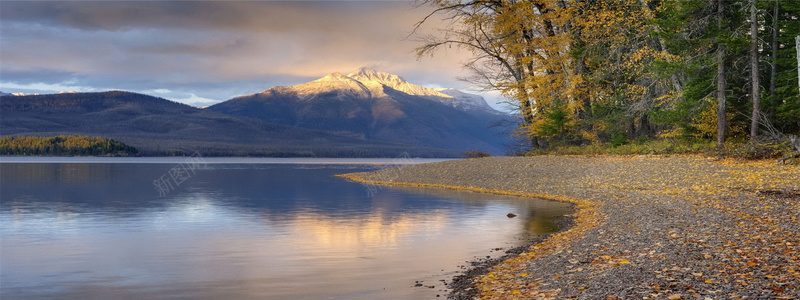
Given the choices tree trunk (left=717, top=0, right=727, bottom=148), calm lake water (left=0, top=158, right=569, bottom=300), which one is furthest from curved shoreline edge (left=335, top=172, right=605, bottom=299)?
tree trunk (left=717, top=0, right=727, bottom=148)

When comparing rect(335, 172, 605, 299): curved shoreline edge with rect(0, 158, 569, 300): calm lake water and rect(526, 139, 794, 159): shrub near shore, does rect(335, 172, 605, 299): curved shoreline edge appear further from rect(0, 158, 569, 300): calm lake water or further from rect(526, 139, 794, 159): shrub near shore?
rect(526, 139, 794, 159): shrub near shore

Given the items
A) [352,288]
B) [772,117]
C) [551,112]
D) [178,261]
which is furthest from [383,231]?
[551,112]

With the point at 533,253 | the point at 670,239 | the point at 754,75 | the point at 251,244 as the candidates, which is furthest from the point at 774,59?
the point at 251,244

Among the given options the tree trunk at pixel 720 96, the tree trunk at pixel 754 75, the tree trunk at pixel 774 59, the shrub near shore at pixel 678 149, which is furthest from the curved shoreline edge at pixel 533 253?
the tree trunk at pixel 774 59

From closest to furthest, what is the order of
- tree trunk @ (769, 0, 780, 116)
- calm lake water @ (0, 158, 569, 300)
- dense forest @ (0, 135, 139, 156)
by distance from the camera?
calm lake water @ (0, 158, 569, 300) < tree trunk @ (769, 0, 780, 116) < dense forest @ (0, 135, 139, 156)

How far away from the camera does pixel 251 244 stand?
17828 millimetres

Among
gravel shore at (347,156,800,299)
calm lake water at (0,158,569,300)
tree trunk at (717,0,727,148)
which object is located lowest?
calm lake water at (0,158,569,300)

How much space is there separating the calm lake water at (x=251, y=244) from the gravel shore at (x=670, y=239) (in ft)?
5.83

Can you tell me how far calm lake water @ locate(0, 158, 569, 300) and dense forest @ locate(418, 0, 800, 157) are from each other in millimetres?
12042

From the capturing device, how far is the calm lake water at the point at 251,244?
11.9 metres

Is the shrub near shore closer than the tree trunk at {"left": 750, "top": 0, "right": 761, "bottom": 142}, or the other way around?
the shrub near shore

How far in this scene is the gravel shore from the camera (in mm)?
9250

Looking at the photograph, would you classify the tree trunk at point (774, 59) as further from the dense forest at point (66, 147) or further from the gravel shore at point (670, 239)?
the dense forest at point (66, 147)

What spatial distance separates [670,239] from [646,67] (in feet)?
86.3
